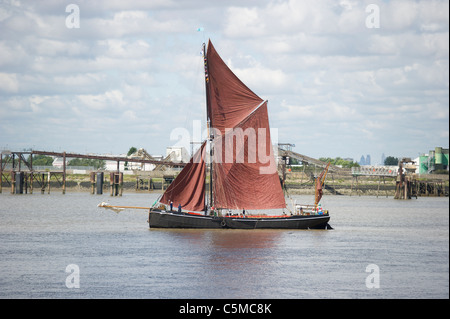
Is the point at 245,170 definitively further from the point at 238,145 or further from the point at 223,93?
the point at 223,93

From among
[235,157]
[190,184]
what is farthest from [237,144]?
[190,184]

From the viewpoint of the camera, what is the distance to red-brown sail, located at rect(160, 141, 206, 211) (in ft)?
236

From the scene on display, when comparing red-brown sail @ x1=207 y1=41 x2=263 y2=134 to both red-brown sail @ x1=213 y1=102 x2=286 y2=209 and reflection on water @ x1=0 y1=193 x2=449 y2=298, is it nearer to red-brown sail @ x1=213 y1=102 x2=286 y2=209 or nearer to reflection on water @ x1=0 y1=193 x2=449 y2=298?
red-brown sail @ x1=213 y1=102 x2=286 y2=209

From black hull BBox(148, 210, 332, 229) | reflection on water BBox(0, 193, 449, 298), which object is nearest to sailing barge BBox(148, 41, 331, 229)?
black hull BBox(148, 210, 332, 229)

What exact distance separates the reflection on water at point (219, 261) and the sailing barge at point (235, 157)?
5.72 feet

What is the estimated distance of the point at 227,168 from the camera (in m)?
73.3

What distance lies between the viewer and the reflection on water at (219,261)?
42.2 metres

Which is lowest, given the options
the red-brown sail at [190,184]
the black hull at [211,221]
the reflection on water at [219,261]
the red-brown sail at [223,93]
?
the reflection on water at [219,261]

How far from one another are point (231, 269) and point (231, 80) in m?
29.0

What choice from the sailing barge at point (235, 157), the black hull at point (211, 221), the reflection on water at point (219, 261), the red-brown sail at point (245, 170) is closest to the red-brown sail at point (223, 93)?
the sailing barge at point (235, 157)

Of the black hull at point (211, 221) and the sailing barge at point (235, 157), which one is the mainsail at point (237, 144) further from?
the black hull at point (211, 221)

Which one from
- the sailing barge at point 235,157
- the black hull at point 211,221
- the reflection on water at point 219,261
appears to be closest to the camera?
the reflection on water at point 219,261

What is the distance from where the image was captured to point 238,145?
7356 centimetres

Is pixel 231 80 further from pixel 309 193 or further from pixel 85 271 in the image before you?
pixel 309 193
